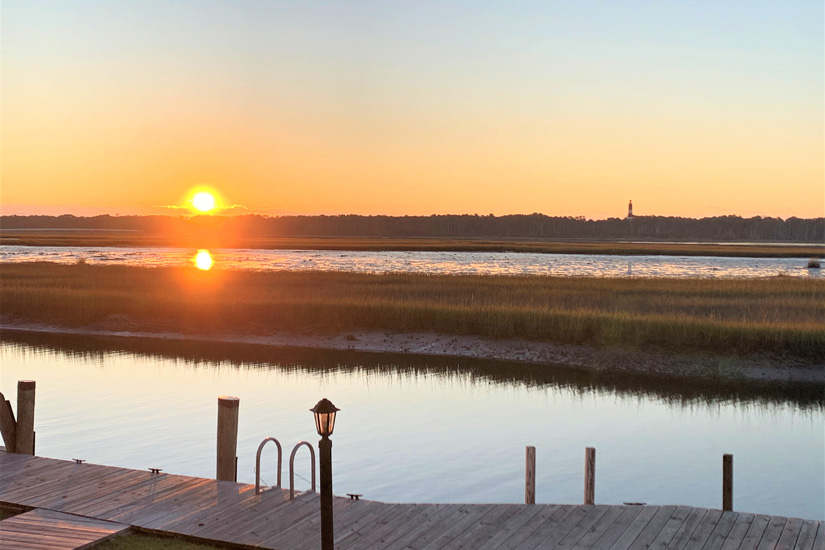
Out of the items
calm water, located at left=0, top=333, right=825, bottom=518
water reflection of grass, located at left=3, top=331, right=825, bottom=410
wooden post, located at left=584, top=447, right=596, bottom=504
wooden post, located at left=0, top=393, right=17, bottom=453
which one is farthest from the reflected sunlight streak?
wooden post, located at left=584, top=447, right=596, bottom=504

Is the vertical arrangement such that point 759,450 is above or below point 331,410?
below

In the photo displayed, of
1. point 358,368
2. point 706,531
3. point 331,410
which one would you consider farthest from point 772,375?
point 331,410

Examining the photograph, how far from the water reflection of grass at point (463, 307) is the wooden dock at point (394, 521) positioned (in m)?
17.1

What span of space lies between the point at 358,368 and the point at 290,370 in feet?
7.00

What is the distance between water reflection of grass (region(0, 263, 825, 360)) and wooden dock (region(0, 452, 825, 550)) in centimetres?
1709

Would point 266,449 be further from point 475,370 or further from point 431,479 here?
point 475,370

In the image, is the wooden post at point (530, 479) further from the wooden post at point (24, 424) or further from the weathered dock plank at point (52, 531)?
the wooden post at point (24, 424)

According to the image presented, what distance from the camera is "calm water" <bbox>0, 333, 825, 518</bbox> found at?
46.7ft

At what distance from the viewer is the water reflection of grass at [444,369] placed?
22.5 m

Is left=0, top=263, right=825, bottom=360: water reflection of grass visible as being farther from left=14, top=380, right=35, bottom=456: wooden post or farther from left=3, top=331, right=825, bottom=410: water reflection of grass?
left=14, top=380, right=35, bottom=456: wooden post

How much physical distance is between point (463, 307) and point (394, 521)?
21693 millimetres

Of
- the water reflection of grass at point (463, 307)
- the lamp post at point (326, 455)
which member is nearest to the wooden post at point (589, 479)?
the lamp post at point (326, 455)

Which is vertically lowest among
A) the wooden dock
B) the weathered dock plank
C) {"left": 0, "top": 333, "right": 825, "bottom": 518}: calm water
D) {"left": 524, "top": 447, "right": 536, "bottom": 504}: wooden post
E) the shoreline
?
{"left": 0, "top": 333, "right": 825, "bottom": 518}: calm water

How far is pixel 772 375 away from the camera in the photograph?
80.0 feet
